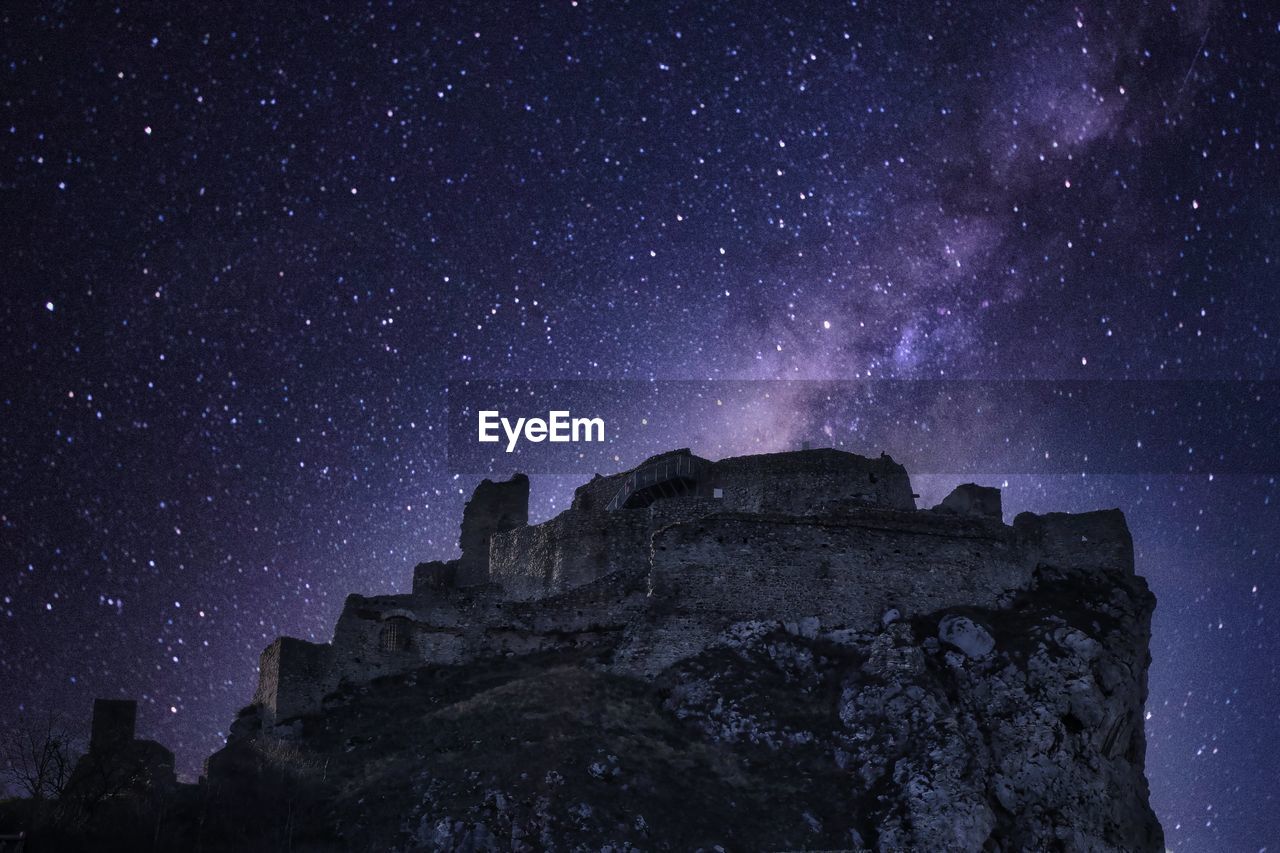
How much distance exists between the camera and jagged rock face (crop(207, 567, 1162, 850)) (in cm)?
3409

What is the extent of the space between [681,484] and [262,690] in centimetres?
2032

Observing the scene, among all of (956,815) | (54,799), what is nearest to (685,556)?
(956,815)

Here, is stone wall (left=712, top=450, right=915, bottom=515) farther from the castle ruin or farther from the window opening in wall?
the window opening in wall

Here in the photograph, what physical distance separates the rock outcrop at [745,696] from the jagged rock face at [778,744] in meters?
0.08

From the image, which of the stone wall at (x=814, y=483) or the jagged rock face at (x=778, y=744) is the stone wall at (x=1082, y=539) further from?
the stone wall at (x=814, y=483)

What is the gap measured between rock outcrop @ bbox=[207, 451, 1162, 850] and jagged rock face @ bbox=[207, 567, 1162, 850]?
78mm

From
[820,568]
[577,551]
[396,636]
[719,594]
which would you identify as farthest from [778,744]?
[577,551]

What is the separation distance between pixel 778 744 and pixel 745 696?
2158 mm

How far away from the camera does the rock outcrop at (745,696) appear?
1363 inches

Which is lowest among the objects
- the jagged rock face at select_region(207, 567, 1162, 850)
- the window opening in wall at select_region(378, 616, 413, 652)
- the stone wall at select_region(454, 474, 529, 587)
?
the jagged rock face at select_region(207, 567, 1162, 850)

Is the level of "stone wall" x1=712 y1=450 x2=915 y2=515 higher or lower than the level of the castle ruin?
higher

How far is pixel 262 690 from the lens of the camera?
43.0 metres

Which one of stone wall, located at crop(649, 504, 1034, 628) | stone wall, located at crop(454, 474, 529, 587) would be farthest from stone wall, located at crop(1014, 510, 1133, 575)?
stone wall, located at crop(454, 474, 529, 587)

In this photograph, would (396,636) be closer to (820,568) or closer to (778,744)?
(778,744)
